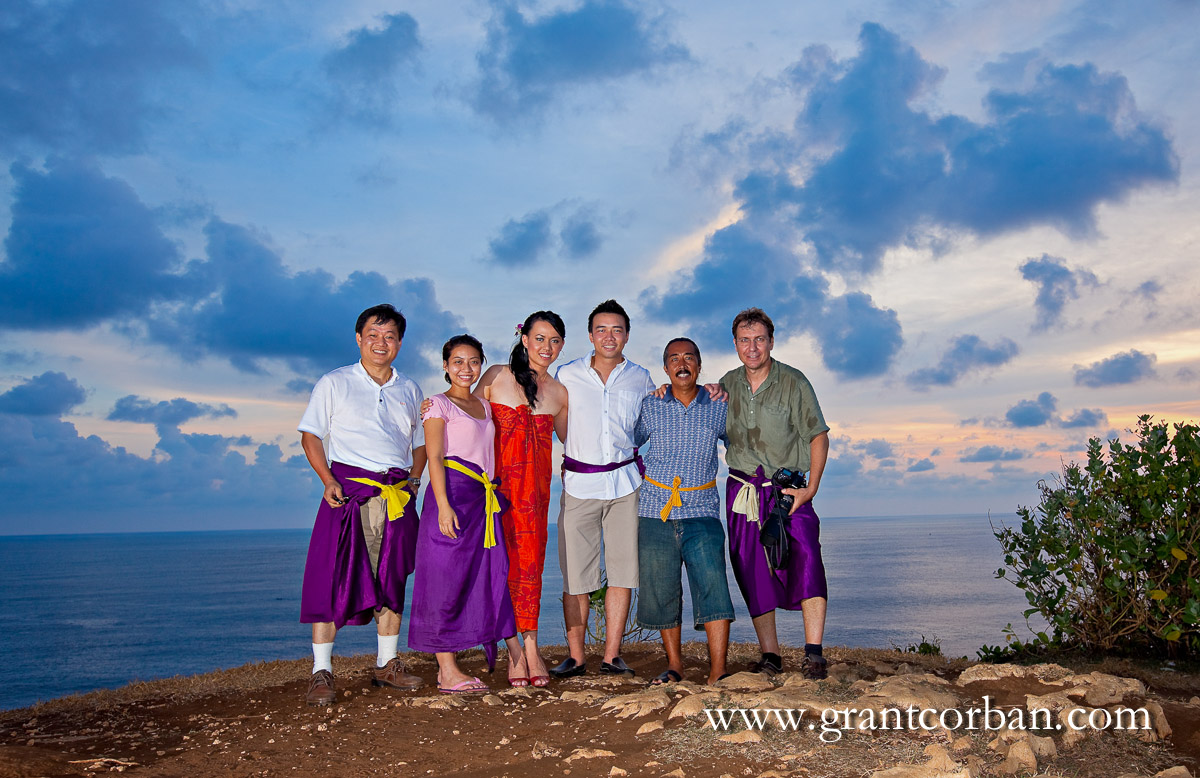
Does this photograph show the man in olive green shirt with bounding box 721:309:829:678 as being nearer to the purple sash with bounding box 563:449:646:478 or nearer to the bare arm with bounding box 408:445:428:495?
the purple sash with bounding box 563:449:646:478

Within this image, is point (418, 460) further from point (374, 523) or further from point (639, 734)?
point (639, 734)

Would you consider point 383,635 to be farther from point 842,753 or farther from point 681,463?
point 842,753

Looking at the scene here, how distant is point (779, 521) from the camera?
5168mm

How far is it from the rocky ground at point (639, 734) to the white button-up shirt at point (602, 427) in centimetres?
122

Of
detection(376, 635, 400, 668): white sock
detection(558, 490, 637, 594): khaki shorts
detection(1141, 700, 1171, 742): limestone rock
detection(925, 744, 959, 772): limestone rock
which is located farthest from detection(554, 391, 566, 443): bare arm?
detection(1141, 700, 1171, 742): limestone rock

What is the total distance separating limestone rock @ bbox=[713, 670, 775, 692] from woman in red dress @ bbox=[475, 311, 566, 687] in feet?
4.01

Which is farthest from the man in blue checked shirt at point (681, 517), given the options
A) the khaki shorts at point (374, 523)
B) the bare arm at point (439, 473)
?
the khaki shorts at point (374, 523)

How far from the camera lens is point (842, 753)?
3.42 metres

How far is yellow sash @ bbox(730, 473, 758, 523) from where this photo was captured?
17.4 feet

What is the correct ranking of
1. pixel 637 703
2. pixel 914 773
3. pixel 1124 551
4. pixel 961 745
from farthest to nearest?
1. pixel 1124 551
2. pixel 637 703
3. pixel 961 745
4. pixel 914 773

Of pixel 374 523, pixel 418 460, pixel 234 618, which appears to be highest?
pixel 418 460

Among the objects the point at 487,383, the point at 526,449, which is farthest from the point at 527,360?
the point at 526,449

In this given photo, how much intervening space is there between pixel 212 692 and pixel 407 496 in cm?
207

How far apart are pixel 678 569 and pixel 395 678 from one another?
197cm
